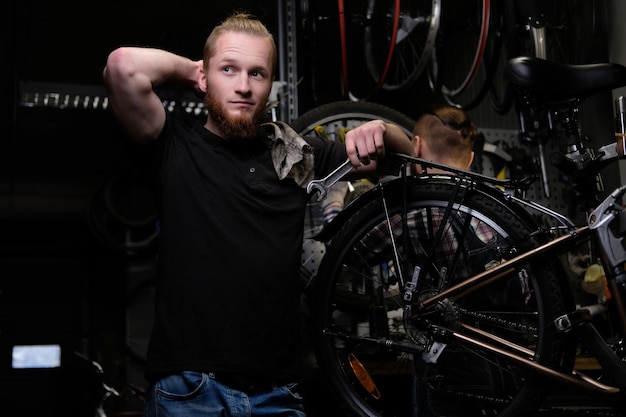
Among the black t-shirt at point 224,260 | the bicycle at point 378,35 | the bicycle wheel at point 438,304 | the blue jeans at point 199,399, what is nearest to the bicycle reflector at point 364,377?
the bicycle wheel at point 438,304

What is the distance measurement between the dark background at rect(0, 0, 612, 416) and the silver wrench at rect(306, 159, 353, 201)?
0.51m

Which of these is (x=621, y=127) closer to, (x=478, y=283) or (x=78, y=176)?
(x=478, y=283)

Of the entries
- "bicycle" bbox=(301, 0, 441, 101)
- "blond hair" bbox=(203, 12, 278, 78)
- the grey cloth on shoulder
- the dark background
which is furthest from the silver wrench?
"bicycle" bbox=(301, 0, 441, 101)

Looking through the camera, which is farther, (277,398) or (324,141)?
(324,141)

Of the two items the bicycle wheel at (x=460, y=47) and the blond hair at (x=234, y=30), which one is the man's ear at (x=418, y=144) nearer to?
the bicycle wheel at (x=460, y=47)

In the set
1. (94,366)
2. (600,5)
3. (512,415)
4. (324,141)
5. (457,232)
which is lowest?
(94,366)

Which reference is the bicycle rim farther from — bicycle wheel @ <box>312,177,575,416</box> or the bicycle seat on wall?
bicycle wheel @ <box>312,177,575,416</box>

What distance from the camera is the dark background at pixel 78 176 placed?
402 cm

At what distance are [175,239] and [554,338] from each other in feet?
3.35

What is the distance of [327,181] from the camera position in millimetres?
2100

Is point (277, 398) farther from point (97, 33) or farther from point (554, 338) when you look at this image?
point (97, 33)

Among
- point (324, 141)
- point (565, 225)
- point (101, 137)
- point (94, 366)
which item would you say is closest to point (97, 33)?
point (101, 137)

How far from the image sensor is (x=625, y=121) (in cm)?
208

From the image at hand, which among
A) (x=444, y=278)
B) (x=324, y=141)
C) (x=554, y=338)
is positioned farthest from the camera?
(x=324, y=141)
